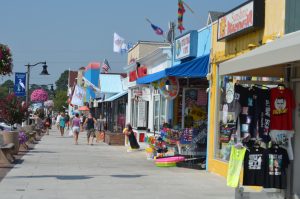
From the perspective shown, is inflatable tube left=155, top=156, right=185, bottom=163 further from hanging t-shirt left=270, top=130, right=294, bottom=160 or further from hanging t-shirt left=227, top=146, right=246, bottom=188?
hanging t-shirt left=270, top=130, right=294, bottom=160

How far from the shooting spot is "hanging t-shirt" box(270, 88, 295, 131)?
9.06 m

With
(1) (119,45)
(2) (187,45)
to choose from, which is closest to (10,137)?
(2) (187,45)

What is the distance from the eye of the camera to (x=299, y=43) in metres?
7.31

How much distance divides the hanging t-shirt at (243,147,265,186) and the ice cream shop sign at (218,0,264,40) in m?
3.84

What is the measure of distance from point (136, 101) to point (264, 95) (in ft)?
61.8

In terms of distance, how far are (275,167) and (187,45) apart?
30.9 ft

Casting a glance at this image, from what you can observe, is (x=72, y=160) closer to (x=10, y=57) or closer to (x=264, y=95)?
(x=10, y=57)

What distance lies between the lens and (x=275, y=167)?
9.06m

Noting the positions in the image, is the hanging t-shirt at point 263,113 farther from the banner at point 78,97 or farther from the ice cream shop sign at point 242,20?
the banner at point 78,97

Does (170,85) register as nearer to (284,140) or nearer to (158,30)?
(158,30)

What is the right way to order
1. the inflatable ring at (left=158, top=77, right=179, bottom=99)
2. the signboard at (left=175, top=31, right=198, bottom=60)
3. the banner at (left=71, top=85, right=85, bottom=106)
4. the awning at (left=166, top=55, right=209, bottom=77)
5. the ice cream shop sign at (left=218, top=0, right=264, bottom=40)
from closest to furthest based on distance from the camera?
1. the ice cream shop sign at (left=218, top=0, right=264, bottom=40)
2. the awning at (left=166, top=55, right=209, bottom=77)
3. the signboard at (left=175, top=31, right=198, bottom=60)
4. the inflatable ring at (left=158, top=77, right=179, bottom=99)
5. the banner at (left=71, top=85, right=85, bottom=106)

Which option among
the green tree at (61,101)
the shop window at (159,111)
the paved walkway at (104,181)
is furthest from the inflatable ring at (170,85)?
the green tree at (61,101)

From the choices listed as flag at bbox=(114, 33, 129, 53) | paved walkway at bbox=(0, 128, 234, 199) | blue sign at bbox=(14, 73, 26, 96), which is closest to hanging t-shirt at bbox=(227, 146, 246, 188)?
paved walkway at bbox=(0, 128, 234, 199)

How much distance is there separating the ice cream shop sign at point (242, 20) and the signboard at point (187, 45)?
293 centimetres
